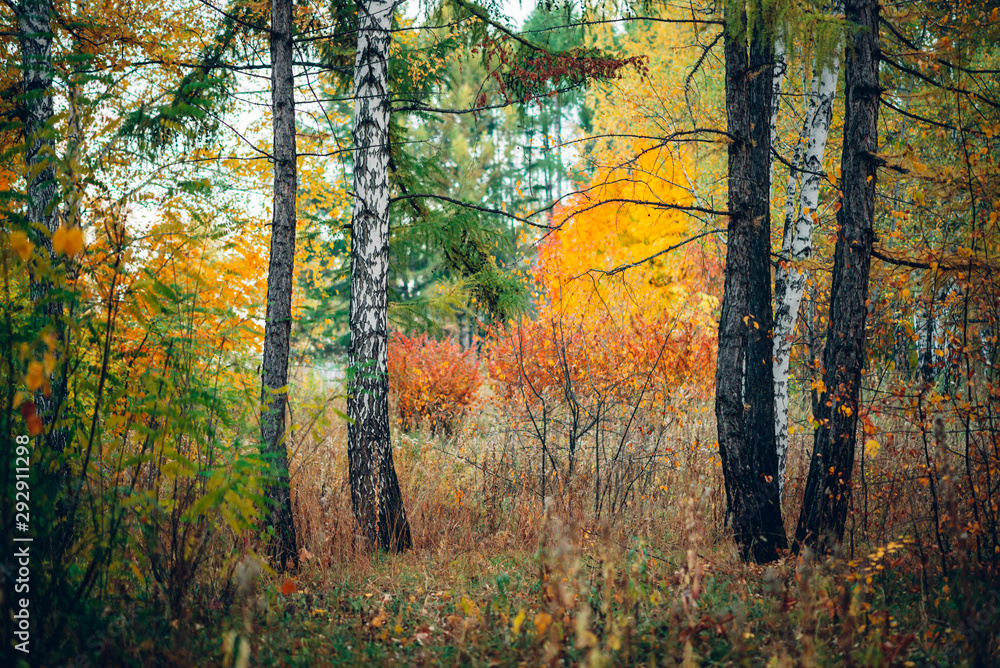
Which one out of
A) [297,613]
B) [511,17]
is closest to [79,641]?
[297,613]

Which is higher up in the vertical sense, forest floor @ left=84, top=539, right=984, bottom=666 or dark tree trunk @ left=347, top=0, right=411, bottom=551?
dark tree trunk @ left=347, top=0, right=411, bottom=551

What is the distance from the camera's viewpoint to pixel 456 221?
668 cm

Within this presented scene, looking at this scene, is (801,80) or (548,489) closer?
(548,489)

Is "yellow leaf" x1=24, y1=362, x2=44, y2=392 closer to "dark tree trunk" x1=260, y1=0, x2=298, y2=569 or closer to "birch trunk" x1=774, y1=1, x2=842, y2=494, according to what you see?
"dark tree trunk" x1=260, y1=0, x2=298, y2=569

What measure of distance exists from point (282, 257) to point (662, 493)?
4.97m

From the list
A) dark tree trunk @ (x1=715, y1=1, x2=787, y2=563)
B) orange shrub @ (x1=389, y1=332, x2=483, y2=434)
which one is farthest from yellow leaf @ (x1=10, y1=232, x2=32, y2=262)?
orange shrub @ (x1=389, y1=332, x2=483, y2=434)

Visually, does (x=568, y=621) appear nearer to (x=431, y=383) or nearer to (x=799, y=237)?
(x=799, y=237)

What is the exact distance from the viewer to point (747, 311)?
5094mm

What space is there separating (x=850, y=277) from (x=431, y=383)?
755 cm

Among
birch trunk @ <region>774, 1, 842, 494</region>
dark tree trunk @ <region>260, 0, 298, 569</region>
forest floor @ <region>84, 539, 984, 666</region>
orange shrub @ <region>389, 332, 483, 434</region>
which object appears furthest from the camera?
orange shrub @ <region>389, 332, 483, 434</region>

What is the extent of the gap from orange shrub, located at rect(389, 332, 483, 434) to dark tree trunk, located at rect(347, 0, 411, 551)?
195 inches

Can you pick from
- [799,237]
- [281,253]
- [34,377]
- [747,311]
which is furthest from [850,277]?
[34,377]

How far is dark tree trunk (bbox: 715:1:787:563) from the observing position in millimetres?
5039

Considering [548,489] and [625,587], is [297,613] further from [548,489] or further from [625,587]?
[548,489]
